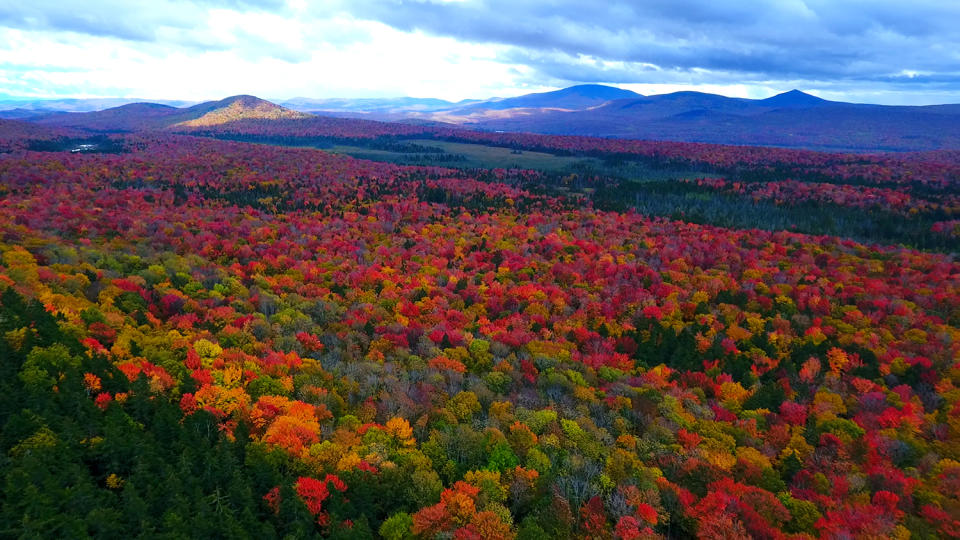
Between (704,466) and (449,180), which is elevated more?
(449,180)

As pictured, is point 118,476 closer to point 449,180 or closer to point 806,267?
point 806,267

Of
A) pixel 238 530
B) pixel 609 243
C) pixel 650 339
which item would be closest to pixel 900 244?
pixel 609 243

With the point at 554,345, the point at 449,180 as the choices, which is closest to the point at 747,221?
the point at 449,180

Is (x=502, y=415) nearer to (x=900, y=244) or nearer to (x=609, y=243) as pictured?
(x=609, y=243)

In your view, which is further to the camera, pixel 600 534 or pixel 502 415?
pixel 502 415

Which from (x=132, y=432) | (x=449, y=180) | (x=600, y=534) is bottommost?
(x=600, y=534)

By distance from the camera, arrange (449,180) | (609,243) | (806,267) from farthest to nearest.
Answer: (449,180), (609,243), (806,267)

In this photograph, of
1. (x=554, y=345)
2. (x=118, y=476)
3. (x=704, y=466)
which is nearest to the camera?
(x=118, y=476)
